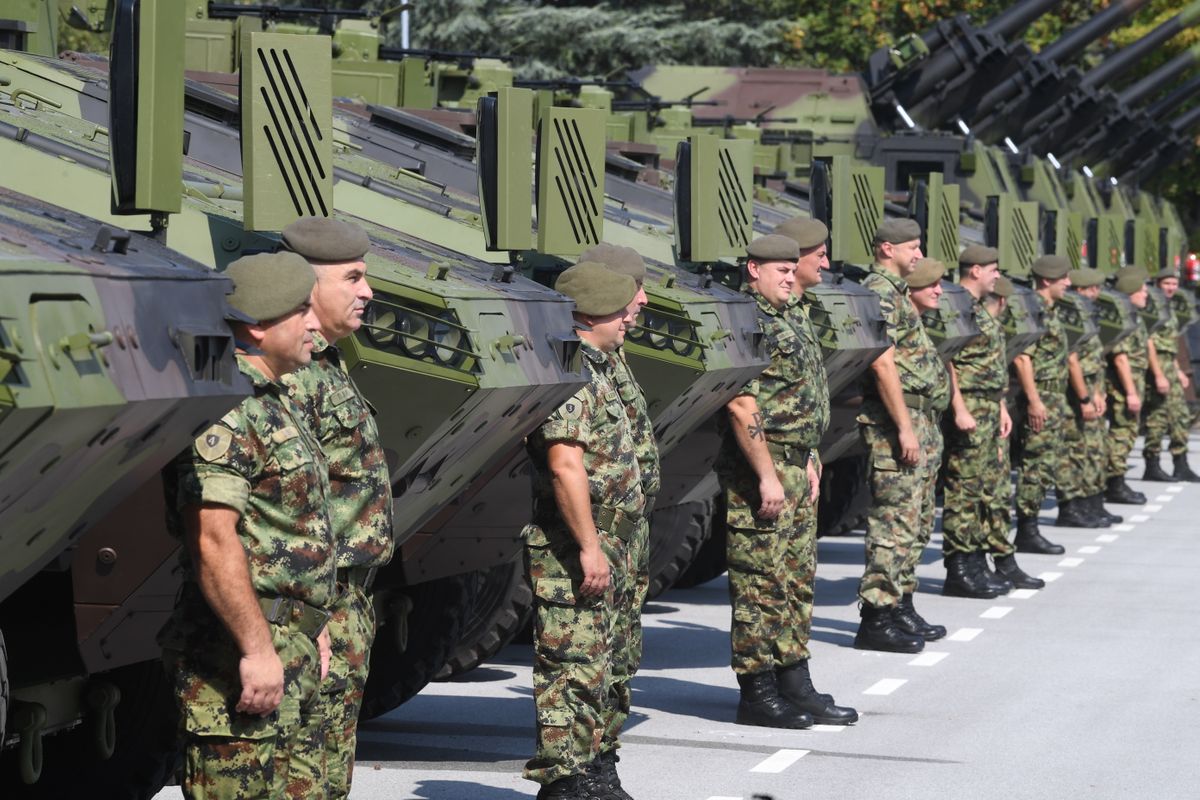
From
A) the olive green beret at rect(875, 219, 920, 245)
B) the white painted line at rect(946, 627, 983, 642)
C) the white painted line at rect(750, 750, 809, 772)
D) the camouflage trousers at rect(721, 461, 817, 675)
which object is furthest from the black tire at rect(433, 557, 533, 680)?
the white painted line at rect(946, 627, 983, 642)

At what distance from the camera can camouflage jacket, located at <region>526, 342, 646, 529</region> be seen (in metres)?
6.48

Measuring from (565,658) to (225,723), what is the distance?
194 centimetres

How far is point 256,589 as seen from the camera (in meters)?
4.66

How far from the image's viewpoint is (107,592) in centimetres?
551

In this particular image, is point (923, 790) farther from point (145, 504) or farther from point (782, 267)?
point (145, 504)

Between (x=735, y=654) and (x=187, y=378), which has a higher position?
(x=187, y=378)

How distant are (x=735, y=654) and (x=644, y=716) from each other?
20.7 inches

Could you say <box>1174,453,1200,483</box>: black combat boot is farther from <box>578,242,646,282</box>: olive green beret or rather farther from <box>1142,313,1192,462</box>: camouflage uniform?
<box>578,242,646,282</box>: olive green beret

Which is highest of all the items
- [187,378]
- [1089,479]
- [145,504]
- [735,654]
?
[187,378]

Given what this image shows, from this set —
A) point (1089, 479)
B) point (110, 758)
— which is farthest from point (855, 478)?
point (110, 758)

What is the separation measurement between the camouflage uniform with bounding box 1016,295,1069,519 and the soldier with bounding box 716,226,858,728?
5.71 meters

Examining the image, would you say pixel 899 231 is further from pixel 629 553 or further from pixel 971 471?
pixel 629 553

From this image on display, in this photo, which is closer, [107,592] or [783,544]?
[107,592]

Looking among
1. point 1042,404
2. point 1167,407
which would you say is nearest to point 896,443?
point 1042,404
